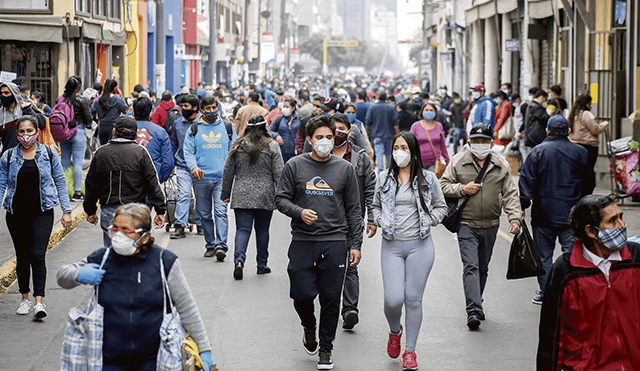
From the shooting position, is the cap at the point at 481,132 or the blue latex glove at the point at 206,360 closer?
the blue latex glove at the point at 206,360

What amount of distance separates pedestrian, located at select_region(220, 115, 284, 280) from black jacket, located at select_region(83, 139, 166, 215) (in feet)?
5.87

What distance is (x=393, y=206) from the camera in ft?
22.2

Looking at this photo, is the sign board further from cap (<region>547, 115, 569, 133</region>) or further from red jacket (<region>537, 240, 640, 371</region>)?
red jacket (<region>537, 240, 640, 371</region>)

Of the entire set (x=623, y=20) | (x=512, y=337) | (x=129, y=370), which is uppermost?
(x=623, y=20)

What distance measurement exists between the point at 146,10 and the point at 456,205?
30201 millimetres

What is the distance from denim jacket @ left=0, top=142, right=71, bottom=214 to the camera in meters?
7.91

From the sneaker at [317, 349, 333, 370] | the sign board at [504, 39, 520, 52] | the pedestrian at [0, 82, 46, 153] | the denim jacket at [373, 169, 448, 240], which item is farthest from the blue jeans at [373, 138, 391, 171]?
the sign board at [504, 39, 520, 52]

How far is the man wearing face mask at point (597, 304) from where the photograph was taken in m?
4.31

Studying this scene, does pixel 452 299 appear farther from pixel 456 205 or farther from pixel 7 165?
pixel 7 165

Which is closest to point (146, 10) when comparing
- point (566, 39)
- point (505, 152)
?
point (566, 39)

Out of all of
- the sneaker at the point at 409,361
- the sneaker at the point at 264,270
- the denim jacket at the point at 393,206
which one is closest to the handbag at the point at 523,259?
the denim jacket at the point at 393,206

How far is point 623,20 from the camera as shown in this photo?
57.8ft

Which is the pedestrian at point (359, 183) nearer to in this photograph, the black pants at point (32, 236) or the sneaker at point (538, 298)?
the sneaker at point (538, 298)

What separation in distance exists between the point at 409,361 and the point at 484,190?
183 cm
